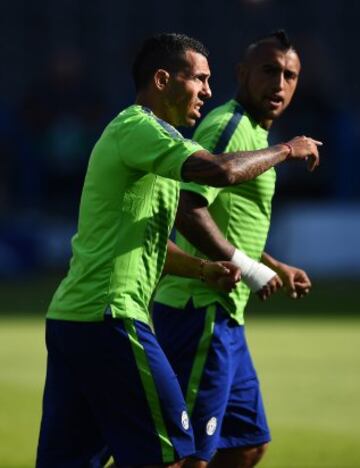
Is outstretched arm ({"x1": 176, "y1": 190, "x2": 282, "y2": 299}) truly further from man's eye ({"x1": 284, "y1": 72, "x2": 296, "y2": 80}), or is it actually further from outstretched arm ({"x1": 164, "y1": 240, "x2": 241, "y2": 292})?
man's eye ({"x1": 284, "y1": 72, "x2": 296, "y2": 80})

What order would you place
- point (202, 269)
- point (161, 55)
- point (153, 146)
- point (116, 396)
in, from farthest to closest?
1. point (202, 269)
2. point (161, 55)
3. point (116, 396)
4. point (153, 146)

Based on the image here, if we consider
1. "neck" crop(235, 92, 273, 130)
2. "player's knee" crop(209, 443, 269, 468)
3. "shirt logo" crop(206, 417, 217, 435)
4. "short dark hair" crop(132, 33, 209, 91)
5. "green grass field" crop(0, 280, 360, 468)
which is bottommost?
"green grass field" crop(0, 280, 360, 468)

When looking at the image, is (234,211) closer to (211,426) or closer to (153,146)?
(211,426)

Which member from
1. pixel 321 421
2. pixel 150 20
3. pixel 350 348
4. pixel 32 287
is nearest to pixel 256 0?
pixel 150 20

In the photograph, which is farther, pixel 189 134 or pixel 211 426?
pixel 189 134

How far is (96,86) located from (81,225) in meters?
22.3

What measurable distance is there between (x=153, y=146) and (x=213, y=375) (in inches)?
63.8

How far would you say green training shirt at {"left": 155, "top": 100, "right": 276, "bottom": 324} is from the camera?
8156 mm

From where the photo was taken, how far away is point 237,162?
691 centimetres

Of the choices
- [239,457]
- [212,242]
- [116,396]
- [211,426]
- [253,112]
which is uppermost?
[253,112]

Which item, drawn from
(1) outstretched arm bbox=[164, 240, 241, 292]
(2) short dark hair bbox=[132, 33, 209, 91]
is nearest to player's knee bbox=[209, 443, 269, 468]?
(1) outstretched arm bbox=[164, 240, 241, 292]

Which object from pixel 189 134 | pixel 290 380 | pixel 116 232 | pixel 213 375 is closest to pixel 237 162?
pixel 116 232

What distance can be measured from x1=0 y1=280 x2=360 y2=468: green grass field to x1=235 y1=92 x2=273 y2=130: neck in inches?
93.7

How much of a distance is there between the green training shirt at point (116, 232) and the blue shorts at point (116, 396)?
91 mm
